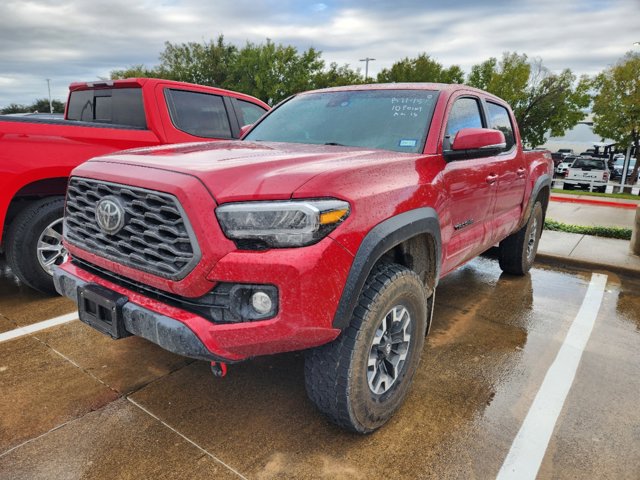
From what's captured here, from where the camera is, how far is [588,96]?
1281 inches

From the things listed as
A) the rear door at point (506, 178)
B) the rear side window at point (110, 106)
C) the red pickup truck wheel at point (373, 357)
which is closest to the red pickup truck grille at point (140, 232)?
the red pickup truck wheel at point (373, 357)

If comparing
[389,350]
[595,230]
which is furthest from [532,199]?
[595,230]

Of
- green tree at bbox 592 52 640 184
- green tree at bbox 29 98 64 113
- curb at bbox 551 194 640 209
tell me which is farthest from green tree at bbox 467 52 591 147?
green tree at bbox 29 98 64 113

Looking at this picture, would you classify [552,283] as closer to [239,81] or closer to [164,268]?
[164,268]

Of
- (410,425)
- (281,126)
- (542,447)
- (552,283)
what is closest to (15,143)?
(281,126)

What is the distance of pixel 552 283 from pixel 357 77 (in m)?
36.1

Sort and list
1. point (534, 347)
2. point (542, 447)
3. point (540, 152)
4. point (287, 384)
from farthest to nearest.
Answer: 1. point (540, 152)
2. point (534, 347)
3. point (287, 384)
4. point (542, 447)

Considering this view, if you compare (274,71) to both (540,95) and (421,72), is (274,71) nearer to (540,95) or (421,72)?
(421,72)

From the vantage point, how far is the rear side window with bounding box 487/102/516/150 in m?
4.22

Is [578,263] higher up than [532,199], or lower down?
lower down

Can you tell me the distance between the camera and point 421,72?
36.8 metres

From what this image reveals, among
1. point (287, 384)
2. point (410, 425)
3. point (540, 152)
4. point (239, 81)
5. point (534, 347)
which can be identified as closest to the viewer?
point (410, 425)

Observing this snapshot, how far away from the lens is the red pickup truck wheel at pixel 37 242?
3.97m

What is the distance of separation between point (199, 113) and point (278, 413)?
12.1 ft
